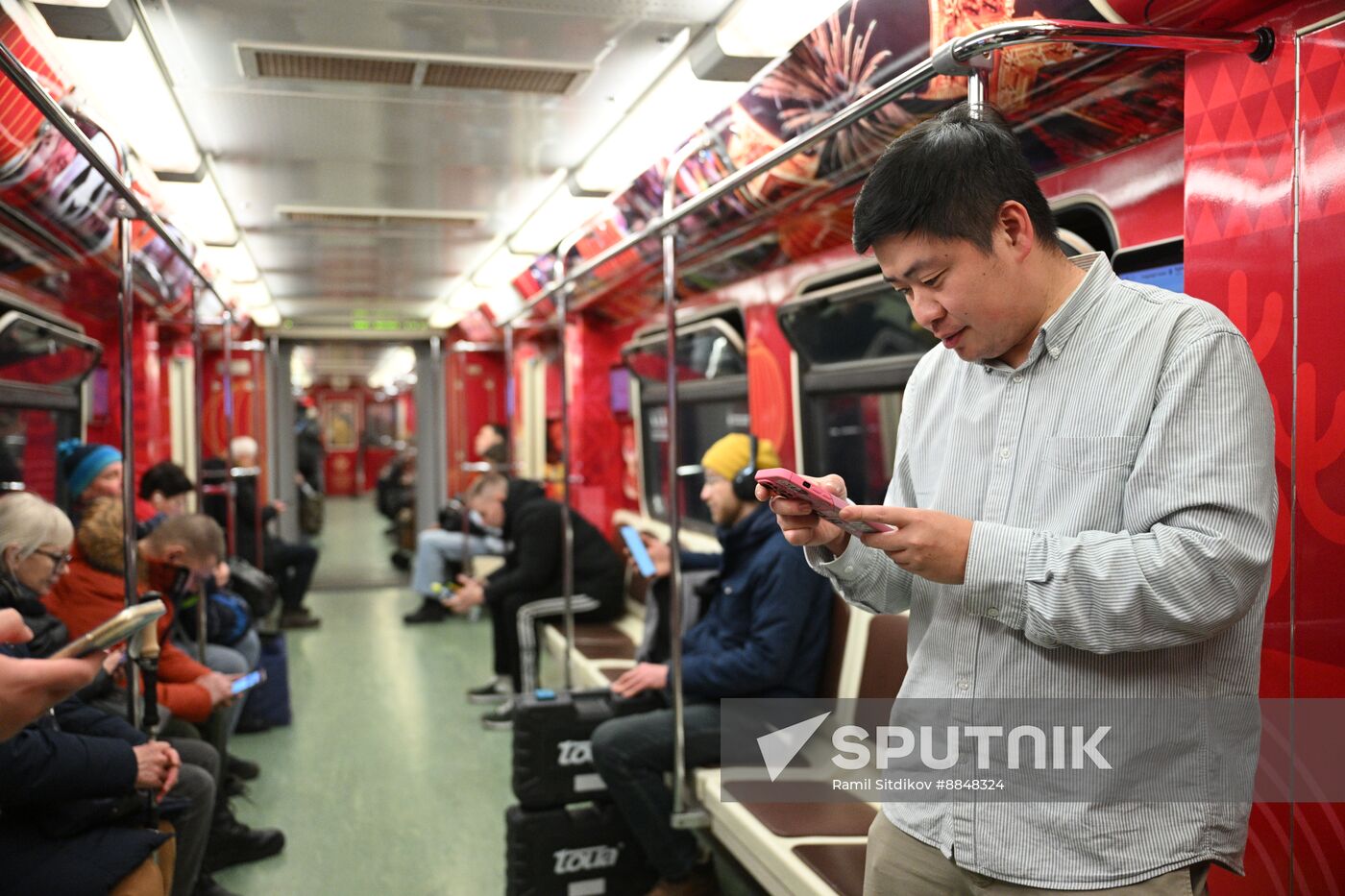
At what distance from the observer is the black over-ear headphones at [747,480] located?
3537 mm

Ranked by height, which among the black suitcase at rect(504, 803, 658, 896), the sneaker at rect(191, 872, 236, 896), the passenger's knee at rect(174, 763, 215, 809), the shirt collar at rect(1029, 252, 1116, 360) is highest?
the shirt collar at rect(1029, 252, 1116, 360)

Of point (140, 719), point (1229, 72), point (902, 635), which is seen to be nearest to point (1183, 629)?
point (1229, 72)

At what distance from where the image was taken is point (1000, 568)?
4.13 ft

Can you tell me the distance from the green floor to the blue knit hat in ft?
5.01

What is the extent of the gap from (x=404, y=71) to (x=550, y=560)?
3.07m

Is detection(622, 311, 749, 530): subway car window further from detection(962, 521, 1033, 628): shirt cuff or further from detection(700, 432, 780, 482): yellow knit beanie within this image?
detection(962, 521, 1033, 628): shirt cuff

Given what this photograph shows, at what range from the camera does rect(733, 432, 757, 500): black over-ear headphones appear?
354cm

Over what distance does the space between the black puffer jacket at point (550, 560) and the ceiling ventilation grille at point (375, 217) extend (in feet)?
5.48

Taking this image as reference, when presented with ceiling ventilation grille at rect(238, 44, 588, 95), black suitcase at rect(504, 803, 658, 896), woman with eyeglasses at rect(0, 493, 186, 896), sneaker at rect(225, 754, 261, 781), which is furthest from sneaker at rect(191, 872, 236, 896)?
ceiling ventilation grille at rect(238, 44, 588, 95)

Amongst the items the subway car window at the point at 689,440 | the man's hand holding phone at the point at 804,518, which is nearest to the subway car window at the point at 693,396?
the subway car window at the point at 689,440

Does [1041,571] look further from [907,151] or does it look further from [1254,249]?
[1254,249]

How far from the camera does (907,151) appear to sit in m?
1.34

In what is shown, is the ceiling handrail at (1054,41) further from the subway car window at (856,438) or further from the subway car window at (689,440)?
the subway car window at (689,440)

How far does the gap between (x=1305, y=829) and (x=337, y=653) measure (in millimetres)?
6827
